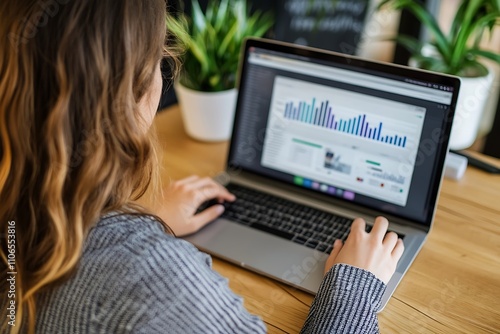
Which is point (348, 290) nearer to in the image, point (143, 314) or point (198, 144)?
point (143, 314)

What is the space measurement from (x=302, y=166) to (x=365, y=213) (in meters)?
0.15

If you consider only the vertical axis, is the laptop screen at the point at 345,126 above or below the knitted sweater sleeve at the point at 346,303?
above

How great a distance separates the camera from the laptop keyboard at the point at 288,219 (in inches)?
39.7

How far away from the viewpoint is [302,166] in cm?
112

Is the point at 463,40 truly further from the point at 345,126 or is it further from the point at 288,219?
the point at 288,219

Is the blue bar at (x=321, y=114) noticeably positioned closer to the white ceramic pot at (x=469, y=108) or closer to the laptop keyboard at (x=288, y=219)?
the laptop keyboard at (x=288, y=219)

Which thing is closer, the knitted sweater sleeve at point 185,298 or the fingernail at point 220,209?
the knitted sweater sleeve at point 185,298

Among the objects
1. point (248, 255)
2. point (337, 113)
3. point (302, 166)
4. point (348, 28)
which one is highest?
point (348, 28)

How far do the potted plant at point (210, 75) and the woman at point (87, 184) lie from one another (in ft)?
1.95

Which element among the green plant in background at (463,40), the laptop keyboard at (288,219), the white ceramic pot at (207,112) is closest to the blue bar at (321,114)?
the laptop keyboard at (288,219)

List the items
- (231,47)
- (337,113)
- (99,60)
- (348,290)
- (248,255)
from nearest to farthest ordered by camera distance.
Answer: (99,60) < (348,290) < (248,255) < (337,113) < (231,47)

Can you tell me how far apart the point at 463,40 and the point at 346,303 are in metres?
0.75

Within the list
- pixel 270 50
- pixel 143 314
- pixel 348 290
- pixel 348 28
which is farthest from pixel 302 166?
pixel 348 28

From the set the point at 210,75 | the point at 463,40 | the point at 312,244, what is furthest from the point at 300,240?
the point at 463,40
